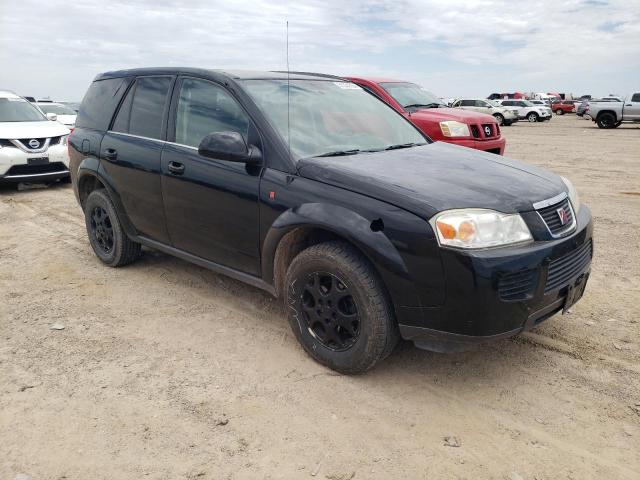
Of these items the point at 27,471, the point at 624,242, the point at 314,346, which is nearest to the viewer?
the point at 27,471

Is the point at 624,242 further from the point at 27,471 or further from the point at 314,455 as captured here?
the point at 27,471

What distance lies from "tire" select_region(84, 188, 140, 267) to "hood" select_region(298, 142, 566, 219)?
91.6 inches

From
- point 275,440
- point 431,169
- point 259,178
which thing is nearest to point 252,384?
point 275,440

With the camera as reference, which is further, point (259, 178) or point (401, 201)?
point (259, 178)

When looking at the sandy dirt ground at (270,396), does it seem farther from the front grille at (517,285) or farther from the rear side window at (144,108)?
the rear side window at (144,108)

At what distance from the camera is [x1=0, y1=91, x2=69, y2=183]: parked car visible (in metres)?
8.86

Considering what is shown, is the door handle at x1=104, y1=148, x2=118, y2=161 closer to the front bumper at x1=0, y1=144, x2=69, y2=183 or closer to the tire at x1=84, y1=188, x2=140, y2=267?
the tire at x1=84, y1=188, x2=140, y2=267

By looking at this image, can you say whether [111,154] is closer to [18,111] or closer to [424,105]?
[424,105]

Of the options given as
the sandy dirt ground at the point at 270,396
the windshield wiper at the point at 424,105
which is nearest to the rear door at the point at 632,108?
the windshield wiper at the point at 424,105

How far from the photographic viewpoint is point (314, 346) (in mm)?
3299

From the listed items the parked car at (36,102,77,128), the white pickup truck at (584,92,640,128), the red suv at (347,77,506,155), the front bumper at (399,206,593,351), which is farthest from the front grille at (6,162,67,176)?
the white pickup truck at (584,92,640,128)

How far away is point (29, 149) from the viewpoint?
898 cm

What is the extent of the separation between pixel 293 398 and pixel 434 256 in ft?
3.61

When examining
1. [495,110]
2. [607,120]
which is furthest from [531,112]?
[607,120]
